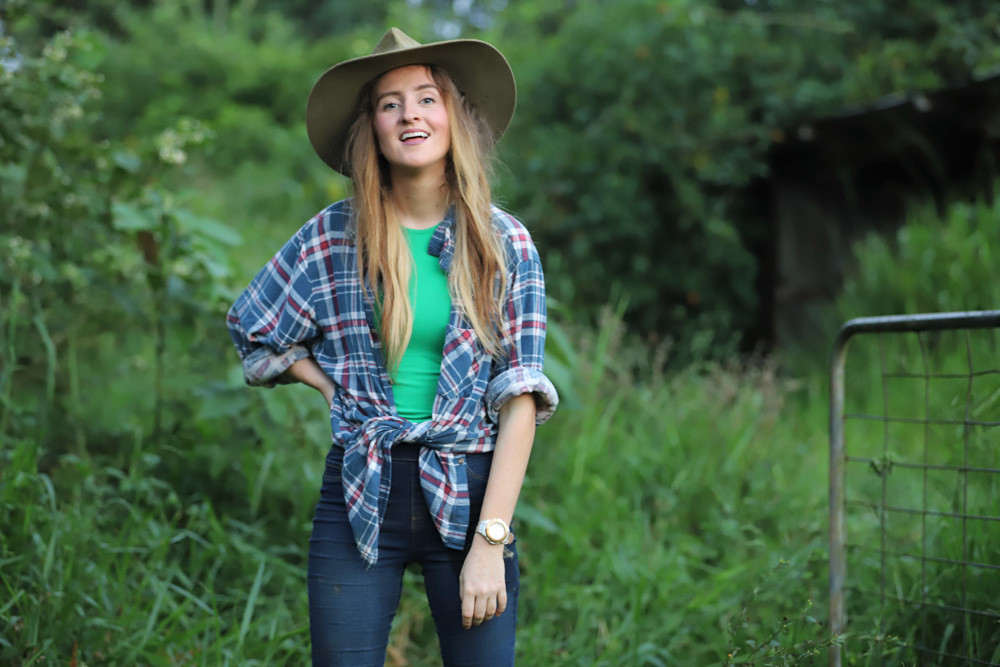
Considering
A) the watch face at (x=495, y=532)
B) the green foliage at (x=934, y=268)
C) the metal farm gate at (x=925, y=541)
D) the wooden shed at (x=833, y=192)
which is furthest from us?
the wooden shed at (x=833, y=192)

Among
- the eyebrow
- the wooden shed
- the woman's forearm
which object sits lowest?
the woman's forearm

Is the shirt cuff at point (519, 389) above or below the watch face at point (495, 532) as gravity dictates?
above

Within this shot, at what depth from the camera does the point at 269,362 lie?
86.9 inches

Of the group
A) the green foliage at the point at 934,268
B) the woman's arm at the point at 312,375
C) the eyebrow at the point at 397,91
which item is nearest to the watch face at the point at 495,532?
the woman's arm at the point at 312,375

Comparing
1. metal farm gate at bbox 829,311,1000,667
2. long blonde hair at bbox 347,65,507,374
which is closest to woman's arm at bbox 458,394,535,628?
long blonde hair at bbox 347,65,507,374

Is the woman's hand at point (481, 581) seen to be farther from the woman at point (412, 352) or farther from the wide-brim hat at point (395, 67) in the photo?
the wide-brim hat at point (395, 67)

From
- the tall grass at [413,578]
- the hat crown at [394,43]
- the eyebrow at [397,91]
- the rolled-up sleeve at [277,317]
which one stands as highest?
the hat crown at [394,43]

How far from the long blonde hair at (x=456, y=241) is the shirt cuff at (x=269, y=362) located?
25 cm

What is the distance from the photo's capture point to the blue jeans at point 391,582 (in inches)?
78.5

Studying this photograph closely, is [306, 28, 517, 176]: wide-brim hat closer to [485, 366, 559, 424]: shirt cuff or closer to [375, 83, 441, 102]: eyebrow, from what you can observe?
[375, 83, 441, 102]: eyebrow

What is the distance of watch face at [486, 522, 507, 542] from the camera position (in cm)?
195

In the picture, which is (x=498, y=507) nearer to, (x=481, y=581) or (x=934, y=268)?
(x=481, y=581)

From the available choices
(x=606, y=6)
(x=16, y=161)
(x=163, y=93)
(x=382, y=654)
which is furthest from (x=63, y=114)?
(x=163, y=93)

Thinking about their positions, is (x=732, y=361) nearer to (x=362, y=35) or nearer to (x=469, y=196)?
(x=469, y=196)
